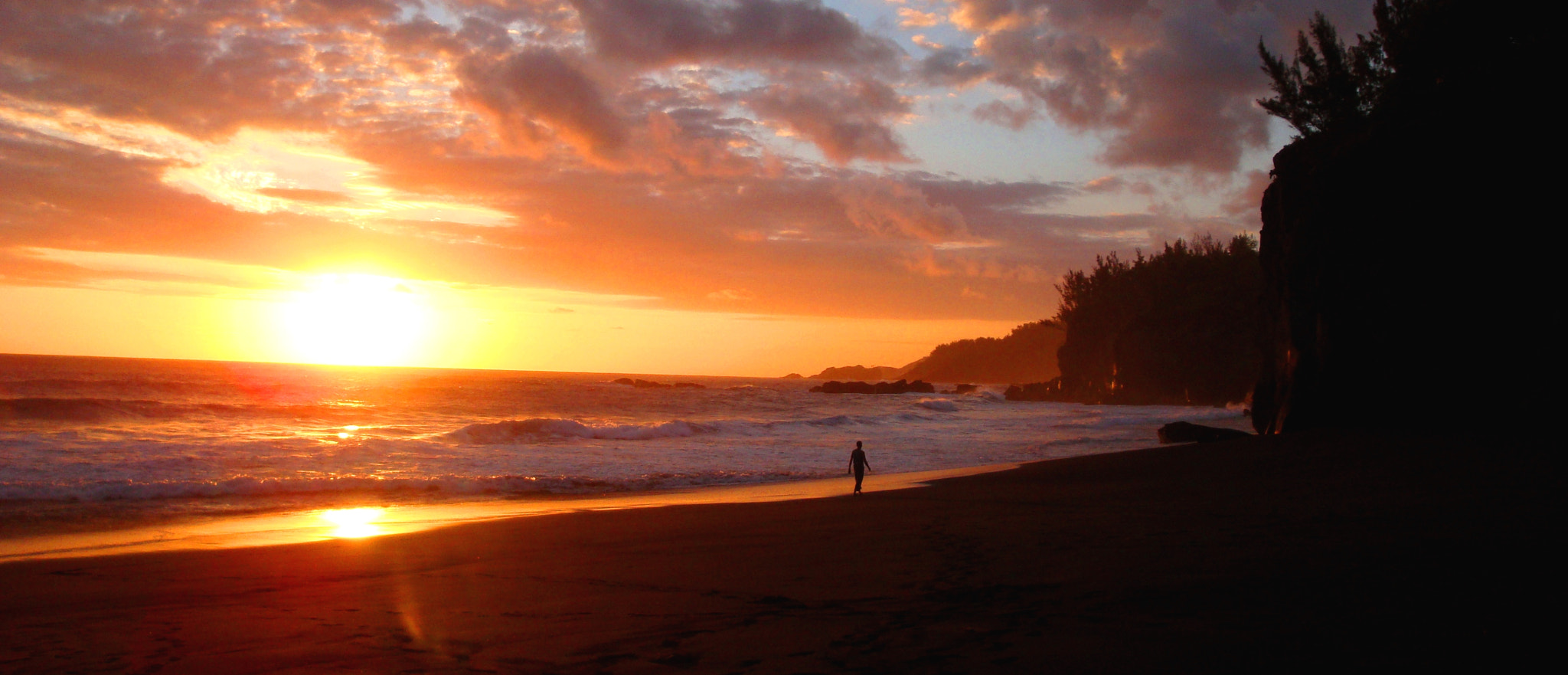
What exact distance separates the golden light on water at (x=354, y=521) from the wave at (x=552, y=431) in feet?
40.4

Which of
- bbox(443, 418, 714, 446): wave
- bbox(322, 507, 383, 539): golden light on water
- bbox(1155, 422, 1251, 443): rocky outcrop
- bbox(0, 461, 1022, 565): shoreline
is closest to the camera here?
bbox(0, 461, 1022, 565): shoreline

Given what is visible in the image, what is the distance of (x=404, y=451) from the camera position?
23.0m

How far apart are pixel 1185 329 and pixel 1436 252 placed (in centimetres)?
5529

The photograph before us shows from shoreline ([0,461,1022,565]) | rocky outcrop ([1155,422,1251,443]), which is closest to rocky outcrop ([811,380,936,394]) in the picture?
rocky outcrop ([1155,422,1251,443])

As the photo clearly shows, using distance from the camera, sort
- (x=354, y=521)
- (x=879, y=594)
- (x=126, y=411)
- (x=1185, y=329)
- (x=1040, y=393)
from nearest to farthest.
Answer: (x=879, y=594) → (x=354, y=521) → (x=126, y=411) → (x=1185, y=329) → (x=1040, y=393)

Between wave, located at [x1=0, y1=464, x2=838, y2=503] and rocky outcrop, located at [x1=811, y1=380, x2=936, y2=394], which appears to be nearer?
wave, located at [x1=0, y1=464, x2=838, y2=503]

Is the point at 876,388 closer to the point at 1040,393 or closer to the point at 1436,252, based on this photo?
the point at 1040,393

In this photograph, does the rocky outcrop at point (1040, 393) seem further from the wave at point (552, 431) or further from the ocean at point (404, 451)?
Result: the wave at point (552, 431)

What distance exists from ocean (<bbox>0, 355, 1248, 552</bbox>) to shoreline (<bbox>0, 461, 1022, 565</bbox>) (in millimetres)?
396

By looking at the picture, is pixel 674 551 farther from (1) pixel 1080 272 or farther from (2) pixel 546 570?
(1) pixel 1080 272

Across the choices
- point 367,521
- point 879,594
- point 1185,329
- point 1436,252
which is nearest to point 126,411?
point 367,521

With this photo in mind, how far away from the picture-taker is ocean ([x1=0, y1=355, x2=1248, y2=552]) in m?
15.0

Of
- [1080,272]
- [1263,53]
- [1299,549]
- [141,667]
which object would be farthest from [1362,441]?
[1080,272]

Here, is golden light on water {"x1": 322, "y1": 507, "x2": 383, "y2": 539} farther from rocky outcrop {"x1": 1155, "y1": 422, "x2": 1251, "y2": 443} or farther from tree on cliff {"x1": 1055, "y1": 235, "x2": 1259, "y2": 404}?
tree on cliff {"x1": 1055, "y1": 235, "x2": 1259, "y2": 404}
